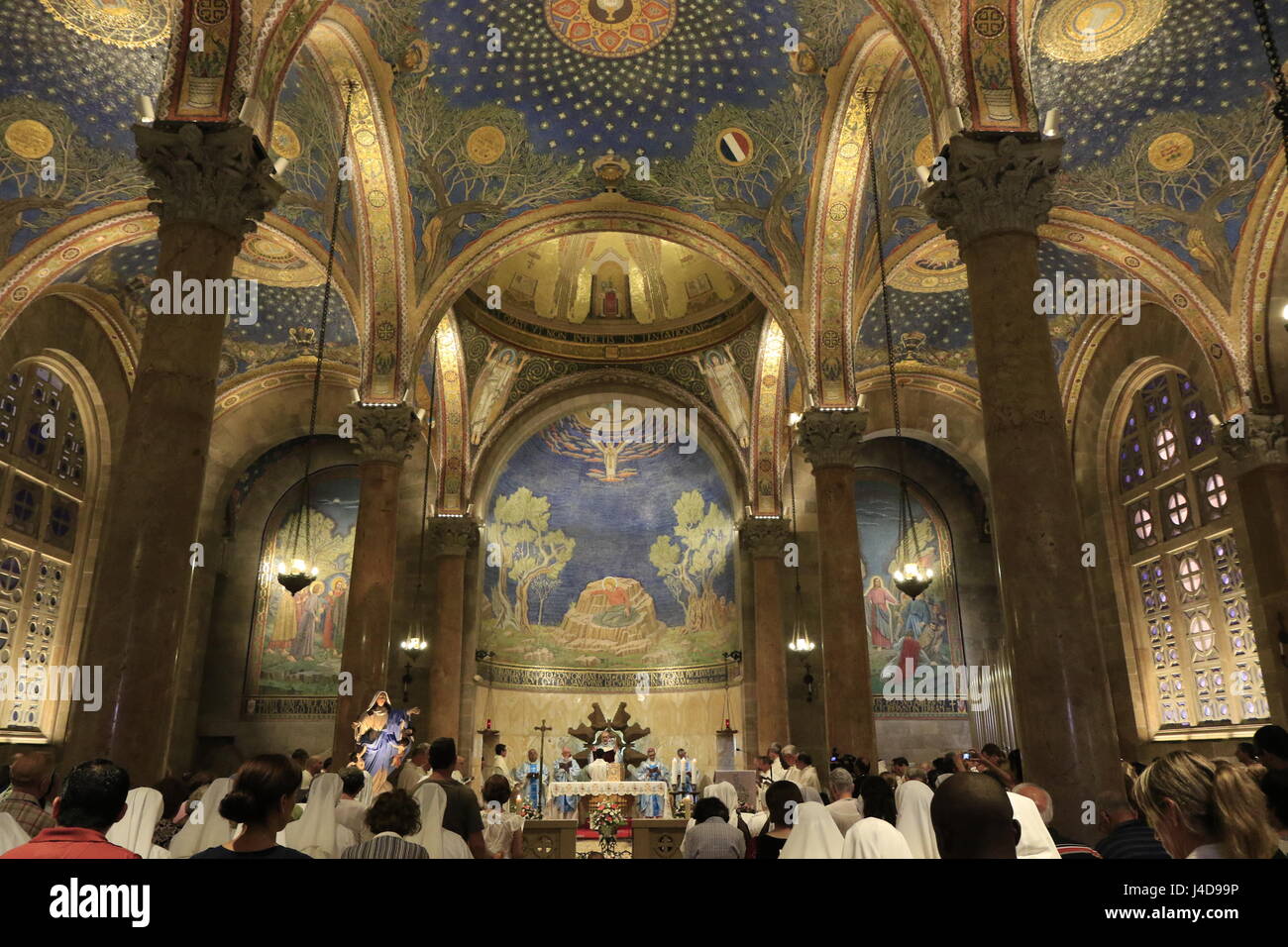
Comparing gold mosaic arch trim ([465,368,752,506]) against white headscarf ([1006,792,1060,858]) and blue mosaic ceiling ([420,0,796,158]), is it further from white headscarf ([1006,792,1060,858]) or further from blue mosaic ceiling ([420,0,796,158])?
white headscarf ([1006,792,1060,858])

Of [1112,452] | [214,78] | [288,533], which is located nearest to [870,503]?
[1112,452]

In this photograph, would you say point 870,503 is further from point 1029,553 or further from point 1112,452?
point 1029,553

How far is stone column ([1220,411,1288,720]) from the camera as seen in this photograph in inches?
491

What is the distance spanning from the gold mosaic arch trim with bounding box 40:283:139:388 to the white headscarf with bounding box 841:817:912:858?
14495 millimetres

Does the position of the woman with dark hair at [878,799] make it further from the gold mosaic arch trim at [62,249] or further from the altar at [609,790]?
the gold mosaic arch trim at [62,249]

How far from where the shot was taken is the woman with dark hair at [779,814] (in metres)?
5.00

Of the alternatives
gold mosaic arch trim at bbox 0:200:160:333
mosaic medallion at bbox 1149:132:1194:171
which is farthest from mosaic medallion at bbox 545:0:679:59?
mosaic medallion at bbox 1149:132:1194:171

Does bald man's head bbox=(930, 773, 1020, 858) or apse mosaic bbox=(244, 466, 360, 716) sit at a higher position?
apse mosaic bbox=(244, 466, 360, 716)

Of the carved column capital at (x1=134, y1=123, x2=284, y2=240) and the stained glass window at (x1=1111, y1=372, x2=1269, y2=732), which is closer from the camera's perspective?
the carved column capital at (x1=134, y1=123, x2=284, y2=240)

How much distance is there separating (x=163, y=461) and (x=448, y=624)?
1275cm

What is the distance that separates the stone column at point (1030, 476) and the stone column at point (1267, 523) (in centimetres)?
794
